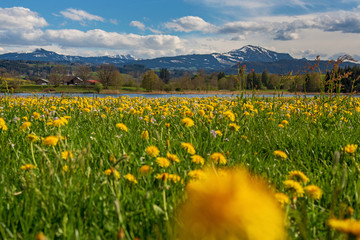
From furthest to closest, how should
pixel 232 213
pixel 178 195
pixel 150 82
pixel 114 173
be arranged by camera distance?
pixel 150 82, pixel 178 195, pixel 114 173, pixel 232 213

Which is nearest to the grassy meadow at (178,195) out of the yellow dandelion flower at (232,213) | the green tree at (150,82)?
the yellow dandelion flower at (232,213)

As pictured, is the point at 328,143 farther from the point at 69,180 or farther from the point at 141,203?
the point at 69,180

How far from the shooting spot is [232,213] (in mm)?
545

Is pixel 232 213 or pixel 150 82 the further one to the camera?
pixel 150 82

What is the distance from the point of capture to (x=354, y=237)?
77 centimetres

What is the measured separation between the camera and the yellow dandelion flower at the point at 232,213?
0.55m

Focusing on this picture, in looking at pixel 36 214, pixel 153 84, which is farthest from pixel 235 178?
pixel 153 84

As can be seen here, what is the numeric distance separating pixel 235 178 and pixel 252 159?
2689mm

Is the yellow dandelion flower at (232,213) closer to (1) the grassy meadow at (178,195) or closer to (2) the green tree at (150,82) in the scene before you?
(1) the grassy meadow at (178,195)

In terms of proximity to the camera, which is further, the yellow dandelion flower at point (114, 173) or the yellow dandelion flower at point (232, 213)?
the yellow dandelion flower at point (114, 173)

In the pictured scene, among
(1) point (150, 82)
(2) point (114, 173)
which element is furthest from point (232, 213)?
(1) point (150, 82)

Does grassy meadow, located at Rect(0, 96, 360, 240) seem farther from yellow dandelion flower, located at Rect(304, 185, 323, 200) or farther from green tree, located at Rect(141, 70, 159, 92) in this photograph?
green tree, located at Rect(141, 70, 159, 92)

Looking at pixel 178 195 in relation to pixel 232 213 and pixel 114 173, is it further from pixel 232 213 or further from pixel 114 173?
pixel 232 213

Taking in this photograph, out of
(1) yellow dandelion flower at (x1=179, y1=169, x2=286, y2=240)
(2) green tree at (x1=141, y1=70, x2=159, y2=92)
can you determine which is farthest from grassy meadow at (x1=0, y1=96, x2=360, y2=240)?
(2) green tree at (x1=141, y1=70, x2=159, y2=92)
